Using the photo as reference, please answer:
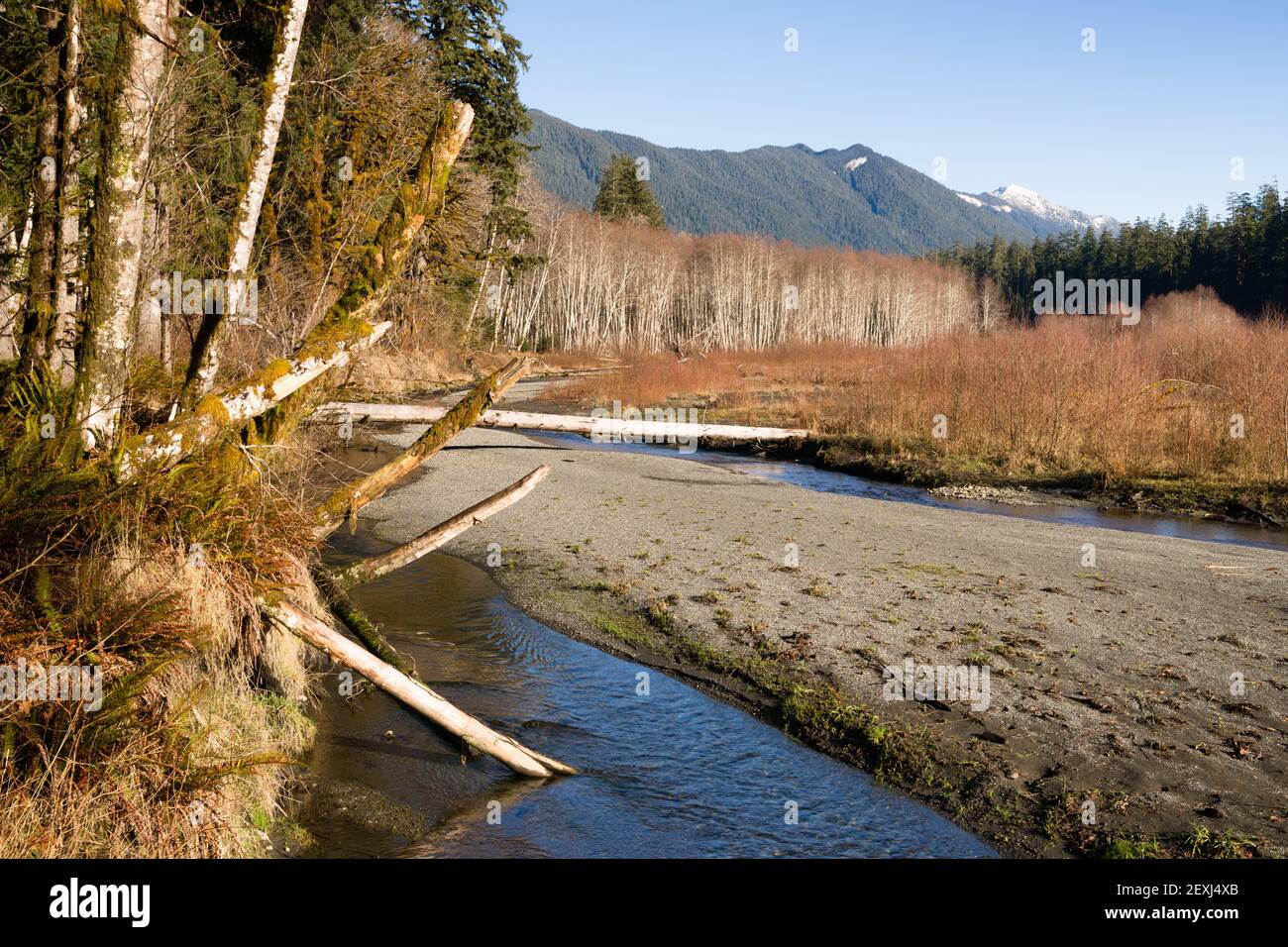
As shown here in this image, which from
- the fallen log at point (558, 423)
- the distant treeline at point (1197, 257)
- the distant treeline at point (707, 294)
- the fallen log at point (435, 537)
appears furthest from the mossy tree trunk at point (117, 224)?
the distant treeline at point (1197, 257)

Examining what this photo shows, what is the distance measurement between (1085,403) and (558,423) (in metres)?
14.1

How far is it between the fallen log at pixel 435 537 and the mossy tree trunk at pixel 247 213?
2390mm

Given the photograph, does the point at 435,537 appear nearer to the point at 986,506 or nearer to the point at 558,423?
the point at 558,423

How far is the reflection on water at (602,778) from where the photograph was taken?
608 centimetres

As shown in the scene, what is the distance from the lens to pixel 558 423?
23000 mm

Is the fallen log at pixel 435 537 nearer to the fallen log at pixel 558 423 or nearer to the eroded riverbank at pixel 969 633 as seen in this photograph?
the eroded riverbank at pixel 969 633

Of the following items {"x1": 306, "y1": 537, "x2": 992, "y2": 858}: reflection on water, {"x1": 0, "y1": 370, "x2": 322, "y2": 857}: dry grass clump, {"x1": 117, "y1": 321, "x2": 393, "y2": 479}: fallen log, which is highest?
{"x1": 117, "y1": 321, "x2": 393, "y2": 479}: fallen log

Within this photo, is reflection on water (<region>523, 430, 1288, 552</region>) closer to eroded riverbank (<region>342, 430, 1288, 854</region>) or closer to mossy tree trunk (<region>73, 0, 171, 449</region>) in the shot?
eroded riverbank (<region>342, 430, 1288, 854</region>)

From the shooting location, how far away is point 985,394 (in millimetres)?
26266

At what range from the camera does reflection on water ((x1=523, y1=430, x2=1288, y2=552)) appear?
17406 mm

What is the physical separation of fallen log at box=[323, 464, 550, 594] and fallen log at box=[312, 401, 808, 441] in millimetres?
3818

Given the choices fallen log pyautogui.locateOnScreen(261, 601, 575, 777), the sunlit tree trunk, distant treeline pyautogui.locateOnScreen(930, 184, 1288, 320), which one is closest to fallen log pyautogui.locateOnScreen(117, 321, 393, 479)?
the sunlit tree trunk
